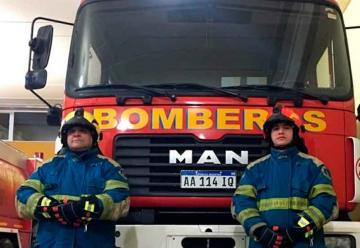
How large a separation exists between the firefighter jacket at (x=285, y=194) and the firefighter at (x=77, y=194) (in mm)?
691

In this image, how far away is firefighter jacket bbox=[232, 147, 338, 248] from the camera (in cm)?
329

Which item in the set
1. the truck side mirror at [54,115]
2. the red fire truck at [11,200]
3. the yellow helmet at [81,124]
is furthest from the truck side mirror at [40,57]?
the red fire truck at [11,200]

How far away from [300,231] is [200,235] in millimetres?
622

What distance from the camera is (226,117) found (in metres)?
3.85

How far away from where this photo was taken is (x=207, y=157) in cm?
379

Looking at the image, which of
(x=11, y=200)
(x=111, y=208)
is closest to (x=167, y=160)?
(x=111, y=208)

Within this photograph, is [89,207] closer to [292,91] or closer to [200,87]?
[200,87]

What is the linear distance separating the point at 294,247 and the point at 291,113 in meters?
0.93

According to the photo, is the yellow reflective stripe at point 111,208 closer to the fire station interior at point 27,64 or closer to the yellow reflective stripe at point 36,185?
the yellow reflective stripe at point 36,185

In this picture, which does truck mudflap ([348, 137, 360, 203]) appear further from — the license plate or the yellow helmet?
the yellow helmet

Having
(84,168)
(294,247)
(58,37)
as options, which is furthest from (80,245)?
(58,37)

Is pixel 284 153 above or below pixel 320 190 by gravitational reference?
above

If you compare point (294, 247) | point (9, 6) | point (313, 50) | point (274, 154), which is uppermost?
point (9, 6)

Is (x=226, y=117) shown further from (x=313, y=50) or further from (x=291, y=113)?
(x=313, y=50)
